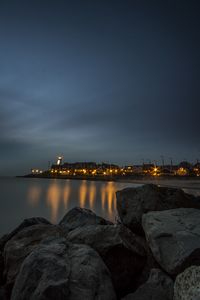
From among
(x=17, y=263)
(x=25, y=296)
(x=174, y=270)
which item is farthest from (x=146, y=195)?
(x=25, y=296)

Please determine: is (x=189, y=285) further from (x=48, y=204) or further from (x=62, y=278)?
(x=48, y=204)

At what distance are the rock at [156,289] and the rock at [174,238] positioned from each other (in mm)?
129

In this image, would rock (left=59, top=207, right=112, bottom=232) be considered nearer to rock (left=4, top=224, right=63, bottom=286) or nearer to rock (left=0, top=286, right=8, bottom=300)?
rock (left=4, top=224, right=63, bottom=286)

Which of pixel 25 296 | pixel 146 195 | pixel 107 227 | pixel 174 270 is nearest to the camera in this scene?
pixel 25 296

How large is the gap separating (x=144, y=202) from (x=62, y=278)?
307 centimetres

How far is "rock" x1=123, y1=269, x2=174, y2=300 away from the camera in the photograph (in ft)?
11.8

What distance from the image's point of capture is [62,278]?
368 centimetres

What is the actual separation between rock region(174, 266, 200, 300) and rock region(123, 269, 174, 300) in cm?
40

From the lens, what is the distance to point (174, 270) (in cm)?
391

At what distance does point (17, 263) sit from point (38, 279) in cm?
186

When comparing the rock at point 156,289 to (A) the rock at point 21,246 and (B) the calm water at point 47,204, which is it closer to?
(A) the rock at point 21,246

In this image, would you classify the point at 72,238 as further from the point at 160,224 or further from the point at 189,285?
the point at 189,285

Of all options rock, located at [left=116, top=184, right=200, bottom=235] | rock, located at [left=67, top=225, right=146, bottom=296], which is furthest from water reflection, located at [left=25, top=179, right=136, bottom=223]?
rock, located at [left=67, top=225, right=146, bottom=296]

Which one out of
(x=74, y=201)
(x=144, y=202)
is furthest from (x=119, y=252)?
(x=74, y=201)
